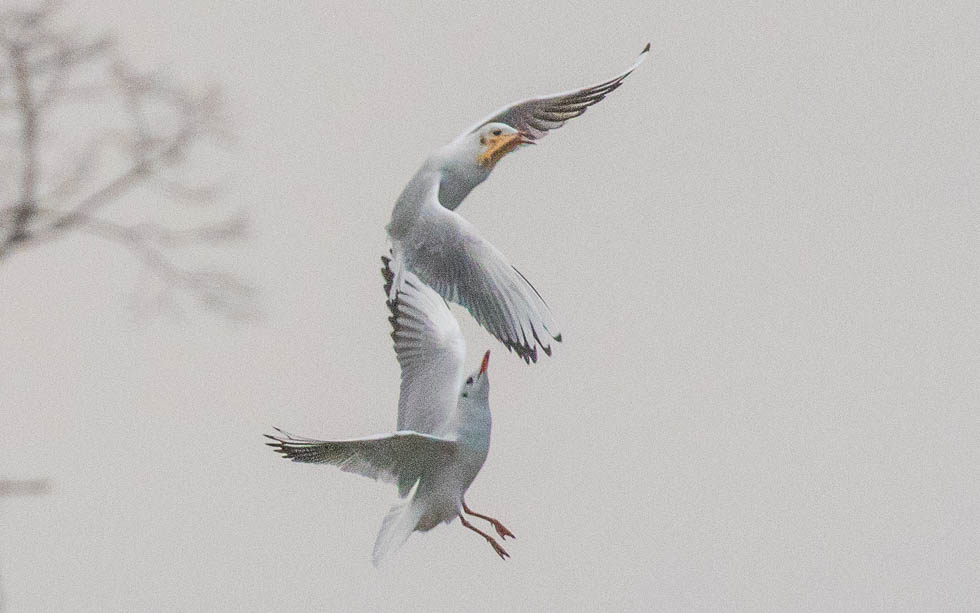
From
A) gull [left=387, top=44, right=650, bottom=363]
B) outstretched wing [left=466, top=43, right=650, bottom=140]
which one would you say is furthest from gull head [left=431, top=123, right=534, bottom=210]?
outstretched wing [left=466, top=43, right=650, bottom=140]

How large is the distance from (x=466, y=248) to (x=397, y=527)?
765mm

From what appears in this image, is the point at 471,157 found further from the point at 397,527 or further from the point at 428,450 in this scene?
the point at 397,527

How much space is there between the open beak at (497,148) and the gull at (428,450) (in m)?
0.40

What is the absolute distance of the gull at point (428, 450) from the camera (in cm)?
518

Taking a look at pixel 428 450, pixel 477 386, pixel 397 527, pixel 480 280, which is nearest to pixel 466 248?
pixel 480 280

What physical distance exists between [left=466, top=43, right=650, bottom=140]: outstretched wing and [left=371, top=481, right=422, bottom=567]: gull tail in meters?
1.03

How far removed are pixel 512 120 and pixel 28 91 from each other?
1.34 metres

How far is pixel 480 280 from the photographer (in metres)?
5.24

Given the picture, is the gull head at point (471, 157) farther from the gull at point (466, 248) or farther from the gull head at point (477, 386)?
the gull head at point (477, 386)

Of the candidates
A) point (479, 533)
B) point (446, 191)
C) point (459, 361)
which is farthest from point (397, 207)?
point (479, 533)

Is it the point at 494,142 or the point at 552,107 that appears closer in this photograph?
the point at 494,142

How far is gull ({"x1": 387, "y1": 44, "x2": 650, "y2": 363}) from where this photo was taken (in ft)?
17.0

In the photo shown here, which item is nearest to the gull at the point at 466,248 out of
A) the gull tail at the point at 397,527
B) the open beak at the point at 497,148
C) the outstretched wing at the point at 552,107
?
the open beak at the point at 497,148

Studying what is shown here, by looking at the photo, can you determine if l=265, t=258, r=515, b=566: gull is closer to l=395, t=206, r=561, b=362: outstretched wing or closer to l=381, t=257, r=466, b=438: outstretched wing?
l=381, t=257, r=466, b=438: outstretched wing
